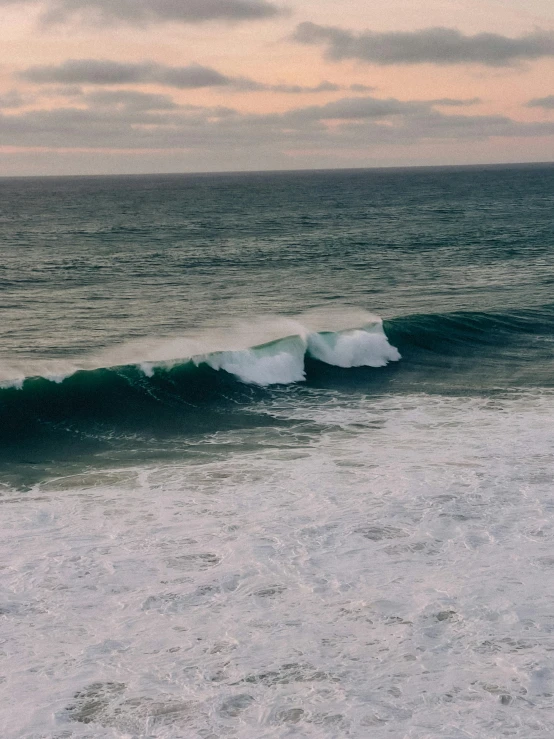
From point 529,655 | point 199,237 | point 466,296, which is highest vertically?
point 199,237

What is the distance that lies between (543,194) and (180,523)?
382 ft

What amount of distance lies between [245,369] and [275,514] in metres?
9.65

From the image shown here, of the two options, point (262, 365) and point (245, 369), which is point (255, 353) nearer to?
point (262, 365)

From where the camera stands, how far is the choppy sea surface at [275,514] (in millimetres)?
8844

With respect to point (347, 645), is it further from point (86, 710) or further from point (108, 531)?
point (108, 531)

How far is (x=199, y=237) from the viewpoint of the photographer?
57781 mm

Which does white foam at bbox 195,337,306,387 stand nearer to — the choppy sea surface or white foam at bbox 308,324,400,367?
the choppy sea surface

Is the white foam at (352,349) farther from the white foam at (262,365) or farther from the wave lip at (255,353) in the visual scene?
the white foam at (262,365)

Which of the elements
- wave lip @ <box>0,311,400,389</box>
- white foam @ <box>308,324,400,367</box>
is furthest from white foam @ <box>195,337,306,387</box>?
Answer: white foam @ <box>308,324,400,367</box>

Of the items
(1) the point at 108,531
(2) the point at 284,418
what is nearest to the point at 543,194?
(2) the point at 284,418

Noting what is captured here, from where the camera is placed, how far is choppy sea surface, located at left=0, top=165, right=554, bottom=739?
8844mm

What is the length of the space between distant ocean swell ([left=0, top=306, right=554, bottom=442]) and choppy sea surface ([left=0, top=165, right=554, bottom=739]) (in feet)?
0.27

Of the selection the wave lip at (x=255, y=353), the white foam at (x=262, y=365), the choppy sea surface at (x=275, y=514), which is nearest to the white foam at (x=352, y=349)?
the wave lip at (x=255, y=353)

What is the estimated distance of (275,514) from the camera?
13539 mm
